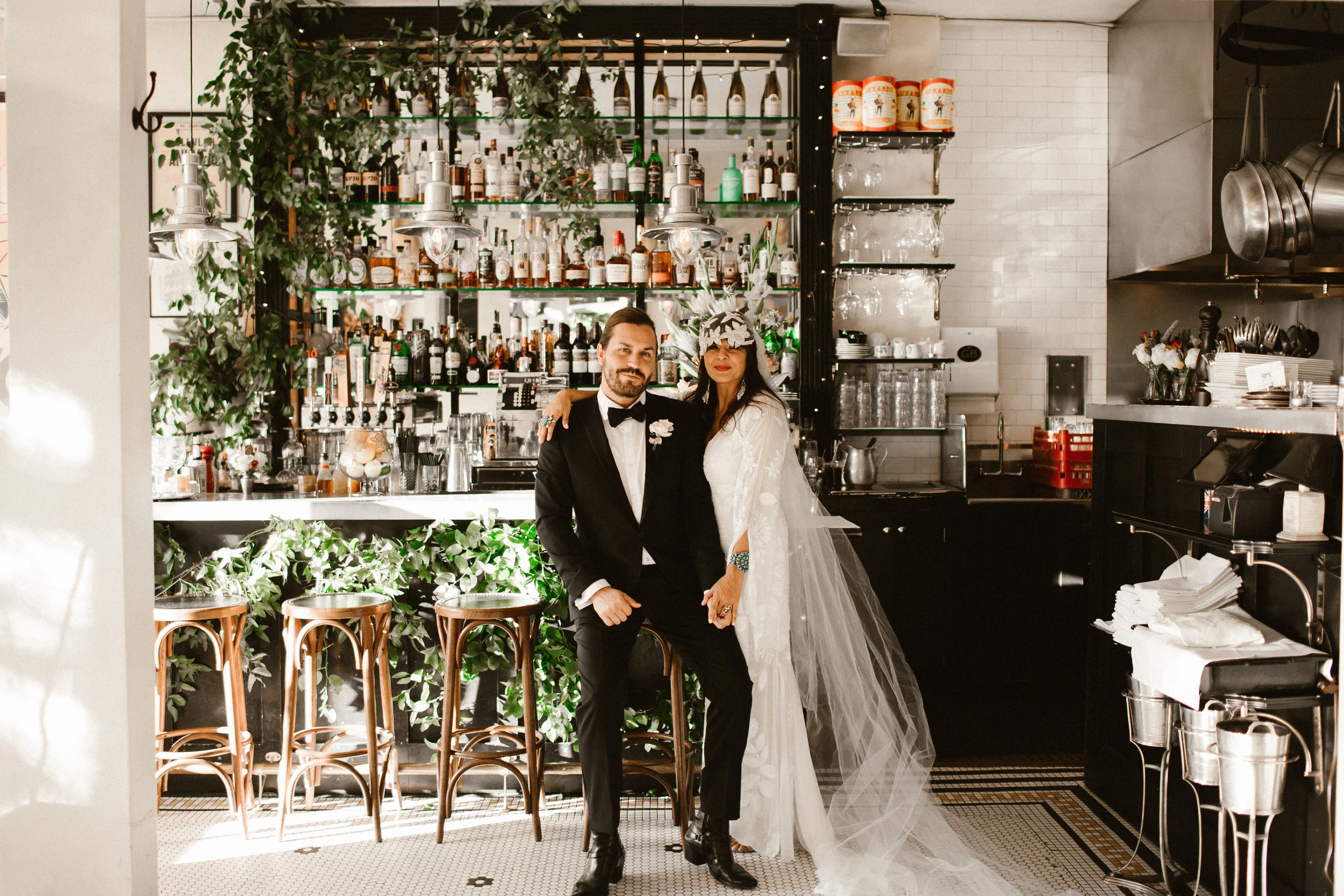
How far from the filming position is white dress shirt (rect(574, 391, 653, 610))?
331 cm

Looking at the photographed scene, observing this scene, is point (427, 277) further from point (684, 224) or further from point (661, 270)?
point (684, 224)

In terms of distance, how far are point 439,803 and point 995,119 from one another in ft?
16.0

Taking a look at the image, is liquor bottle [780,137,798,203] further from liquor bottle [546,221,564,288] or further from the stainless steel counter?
the stainless steel counter

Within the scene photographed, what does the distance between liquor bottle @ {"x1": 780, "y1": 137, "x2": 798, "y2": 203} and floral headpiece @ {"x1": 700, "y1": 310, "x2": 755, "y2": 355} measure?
85.2 inches

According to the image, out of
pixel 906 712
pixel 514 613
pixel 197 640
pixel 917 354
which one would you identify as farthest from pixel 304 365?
pixel 906 712

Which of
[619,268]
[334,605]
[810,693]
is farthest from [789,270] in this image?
[334,605]

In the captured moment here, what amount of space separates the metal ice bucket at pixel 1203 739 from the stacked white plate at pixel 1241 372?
105 centimetres

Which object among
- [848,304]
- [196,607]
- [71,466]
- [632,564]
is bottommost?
[196,607]

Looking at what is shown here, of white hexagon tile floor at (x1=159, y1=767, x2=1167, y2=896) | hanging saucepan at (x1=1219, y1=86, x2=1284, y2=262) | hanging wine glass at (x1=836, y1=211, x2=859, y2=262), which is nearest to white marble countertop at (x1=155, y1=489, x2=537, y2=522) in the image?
white hexagon tile floor at (x1=159, y1=767, x2=1167, y2=896)

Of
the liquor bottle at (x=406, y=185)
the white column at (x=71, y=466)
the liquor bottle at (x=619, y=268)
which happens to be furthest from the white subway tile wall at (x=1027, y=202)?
the white column at (x=71, y=466)

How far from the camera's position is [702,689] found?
3.21 m

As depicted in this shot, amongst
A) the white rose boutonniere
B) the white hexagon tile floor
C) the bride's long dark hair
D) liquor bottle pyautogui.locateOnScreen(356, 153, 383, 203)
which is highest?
liquor bottle pyautogui.locateOnScreen(356, 153, 383, 203)

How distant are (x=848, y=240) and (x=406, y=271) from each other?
250 cm

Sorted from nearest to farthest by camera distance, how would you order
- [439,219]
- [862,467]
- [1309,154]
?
[439,219] < [1309,154] < [862,467]
